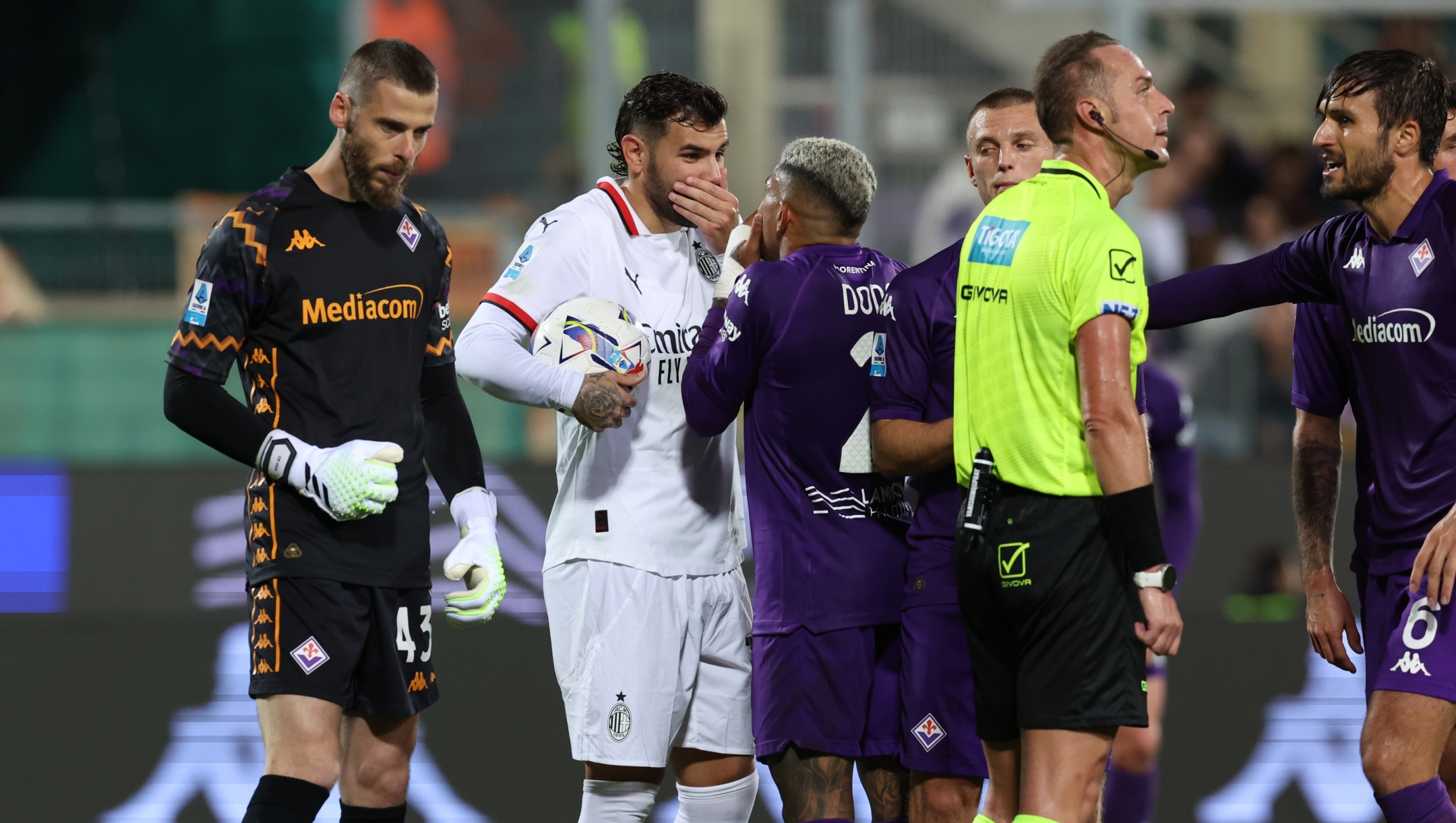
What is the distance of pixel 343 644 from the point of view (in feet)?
14.7

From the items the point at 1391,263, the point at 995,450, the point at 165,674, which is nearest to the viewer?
the point at 995,450

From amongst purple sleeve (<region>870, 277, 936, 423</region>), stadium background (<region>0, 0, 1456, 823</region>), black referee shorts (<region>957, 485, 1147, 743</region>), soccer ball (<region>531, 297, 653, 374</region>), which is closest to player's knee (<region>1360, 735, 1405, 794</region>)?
black referee shorts (<region>957, 485, 1147, 743</region>)

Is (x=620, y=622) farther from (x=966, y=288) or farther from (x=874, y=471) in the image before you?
(x=966, y=288)

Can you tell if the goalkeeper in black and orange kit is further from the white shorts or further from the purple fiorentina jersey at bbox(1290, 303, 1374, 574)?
the purple fiorentina jersey at bbox(1290, 303, 1374, 574)

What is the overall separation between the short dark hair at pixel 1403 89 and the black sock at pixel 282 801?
3.31m

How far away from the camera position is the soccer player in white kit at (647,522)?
4.79 m

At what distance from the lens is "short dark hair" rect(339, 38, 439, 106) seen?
455 cm

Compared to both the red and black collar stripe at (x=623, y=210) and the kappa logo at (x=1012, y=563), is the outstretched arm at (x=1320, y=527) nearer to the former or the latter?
the kappa logo at (x=1012, y=563)

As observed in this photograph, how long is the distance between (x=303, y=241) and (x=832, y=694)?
6.20 ft

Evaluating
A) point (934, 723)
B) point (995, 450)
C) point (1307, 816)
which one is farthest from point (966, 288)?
point (1307, 816)

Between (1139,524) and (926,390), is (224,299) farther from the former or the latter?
(1139,524)

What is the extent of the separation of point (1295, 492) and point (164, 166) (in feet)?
31.9

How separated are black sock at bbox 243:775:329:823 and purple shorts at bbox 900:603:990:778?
161cm

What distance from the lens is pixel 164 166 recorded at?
41.0 ft
